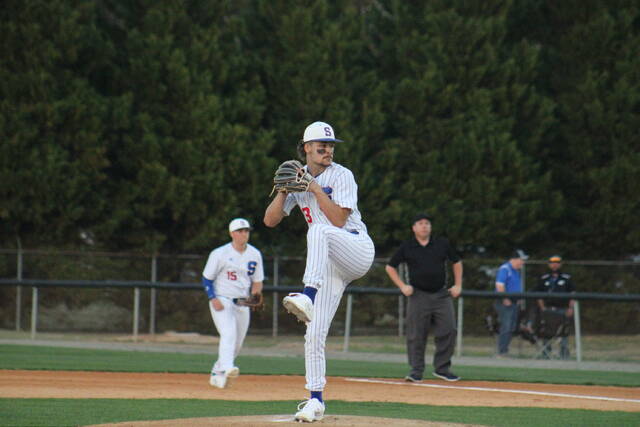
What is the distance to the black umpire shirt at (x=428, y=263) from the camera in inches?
540

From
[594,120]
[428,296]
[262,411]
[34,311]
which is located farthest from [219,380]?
[594,120]

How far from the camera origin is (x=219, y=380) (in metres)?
12.7

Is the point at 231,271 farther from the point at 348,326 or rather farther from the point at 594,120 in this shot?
the point at 594,120

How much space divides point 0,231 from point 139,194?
3.35 metres

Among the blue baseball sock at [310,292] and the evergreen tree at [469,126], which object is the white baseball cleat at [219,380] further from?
the evergreen tree at [469,126]

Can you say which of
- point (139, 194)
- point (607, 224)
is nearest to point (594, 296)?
point (607, 224)

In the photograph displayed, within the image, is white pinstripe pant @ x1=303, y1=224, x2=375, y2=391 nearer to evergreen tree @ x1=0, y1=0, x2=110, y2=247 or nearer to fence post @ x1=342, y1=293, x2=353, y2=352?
fence post @ x1=342, y1=293, x2=353, y2=352

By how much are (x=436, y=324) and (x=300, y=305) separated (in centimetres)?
645

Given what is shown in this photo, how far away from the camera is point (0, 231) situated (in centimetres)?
2362

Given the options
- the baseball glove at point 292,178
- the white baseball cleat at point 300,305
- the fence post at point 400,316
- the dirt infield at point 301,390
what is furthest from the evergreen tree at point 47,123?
the white baseball cleat at point 300,305

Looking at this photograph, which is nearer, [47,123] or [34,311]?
[34,311]

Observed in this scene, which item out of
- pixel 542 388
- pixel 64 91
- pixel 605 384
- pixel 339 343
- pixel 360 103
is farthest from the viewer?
pixel 360 103

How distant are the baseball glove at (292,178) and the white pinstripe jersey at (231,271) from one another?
18.0ft

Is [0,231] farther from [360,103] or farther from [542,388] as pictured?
[542,388]
